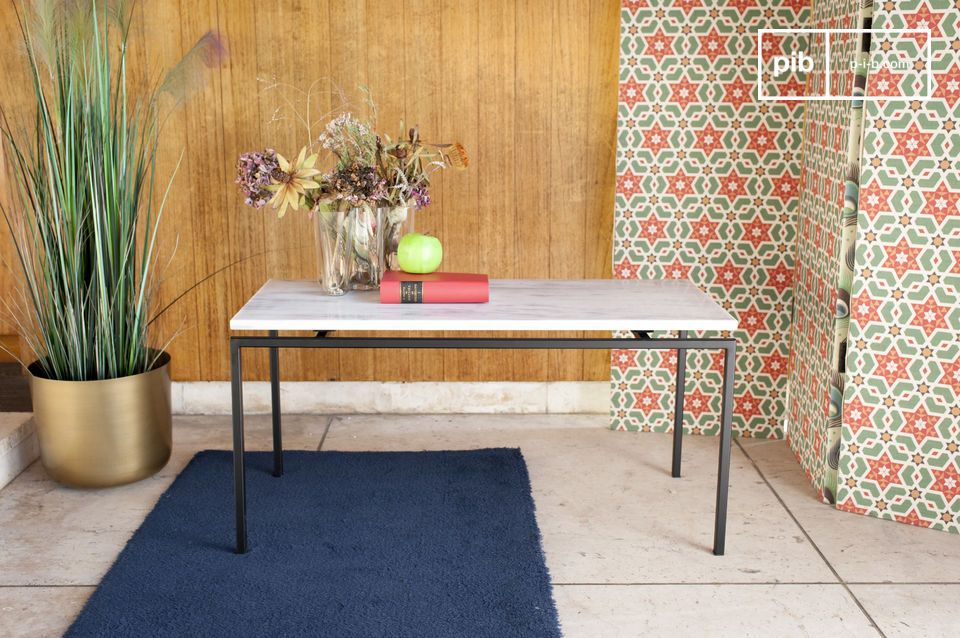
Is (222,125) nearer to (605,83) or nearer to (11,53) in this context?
(11,53)

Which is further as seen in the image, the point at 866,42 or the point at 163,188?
the point at 163,188

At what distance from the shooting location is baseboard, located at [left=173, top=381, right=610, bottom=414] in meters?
4.15

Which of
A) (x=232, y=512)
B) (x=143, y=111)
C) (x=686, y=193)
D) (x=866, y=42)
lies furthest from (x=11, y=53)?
(x=866, y=42)

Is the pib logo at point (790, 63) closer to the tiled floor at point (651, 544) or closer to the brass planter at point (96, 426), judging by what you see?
the tiled floor at point (651, 544)

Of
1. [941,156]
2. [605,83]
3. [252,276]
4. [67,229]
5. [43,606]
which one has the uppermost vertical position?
[605,83]

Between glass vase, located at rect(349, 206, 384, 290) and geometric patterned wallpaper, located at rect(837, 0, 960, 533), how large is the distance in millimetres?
1492

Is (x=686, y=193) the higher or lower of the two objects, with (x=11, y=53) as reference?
lower

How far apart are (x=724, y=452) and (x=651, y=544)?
1.24 ft

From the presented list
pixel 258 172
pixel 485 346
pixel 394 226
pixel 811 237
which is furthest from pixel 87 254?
pixel 811 237

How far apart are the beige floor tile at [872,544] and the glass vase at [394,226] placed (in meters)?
1.56

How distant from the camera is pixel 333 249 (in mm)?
3041

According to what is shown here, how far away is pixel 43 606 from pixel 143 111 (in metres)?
2.00

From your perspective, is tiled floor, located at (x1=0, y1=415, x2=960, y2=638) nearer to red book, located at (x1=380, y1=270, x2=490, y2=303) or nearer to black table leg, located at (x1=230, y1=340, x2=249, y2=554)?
black table leg, located at (x1=230, y1=340, x2=249, y2=554)

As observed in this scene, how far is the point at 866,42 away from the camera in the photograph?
2.98 m
